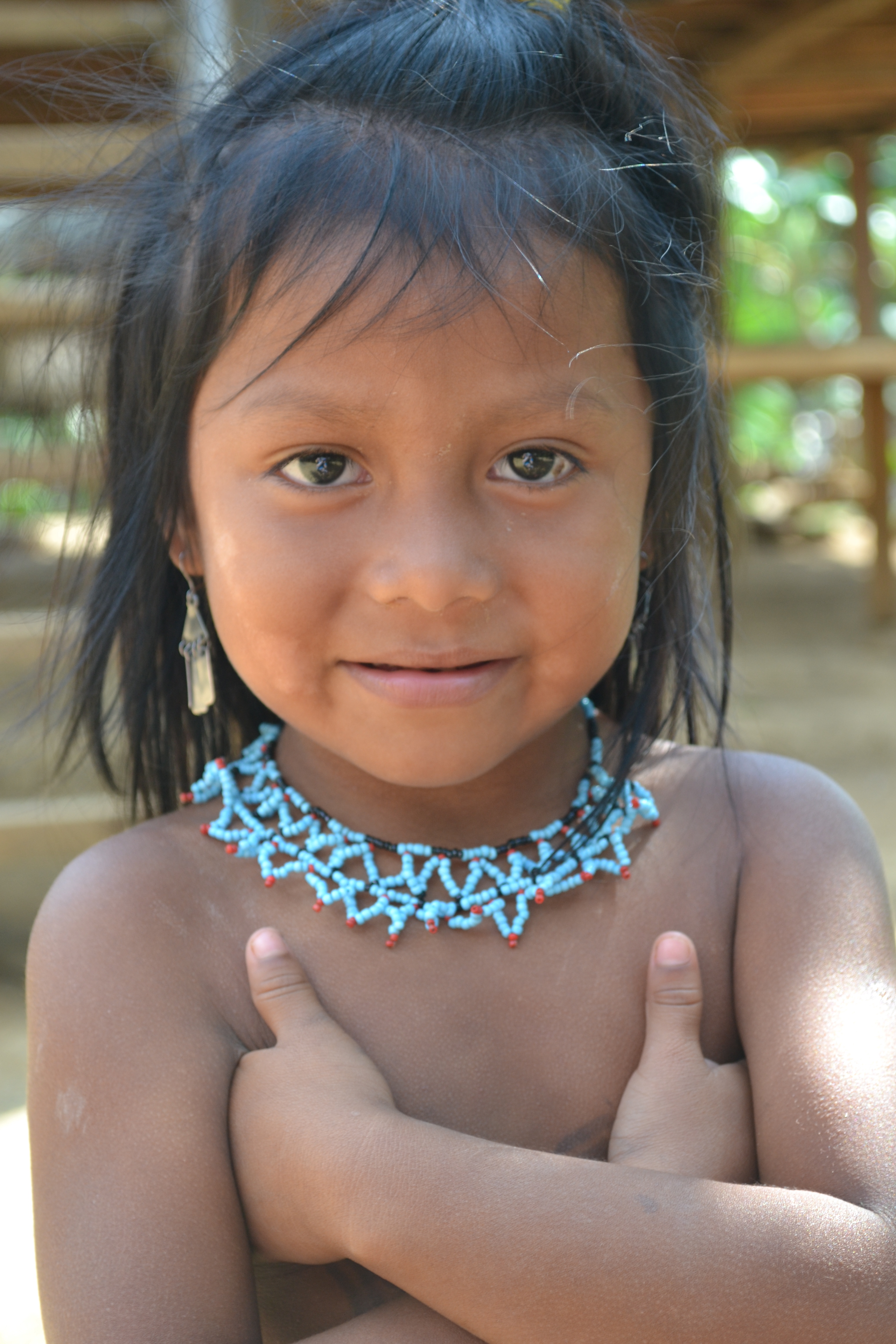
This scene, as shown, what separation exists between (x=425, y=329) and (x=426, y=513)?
5.1 inches

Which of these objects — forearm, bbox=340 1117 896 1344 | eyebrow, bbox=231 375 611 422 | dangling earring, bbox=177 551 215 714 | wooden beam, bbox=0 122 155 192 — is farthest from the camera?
wooden beam, bbox=0 122 155 192

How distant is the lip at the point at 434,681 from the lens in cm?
92

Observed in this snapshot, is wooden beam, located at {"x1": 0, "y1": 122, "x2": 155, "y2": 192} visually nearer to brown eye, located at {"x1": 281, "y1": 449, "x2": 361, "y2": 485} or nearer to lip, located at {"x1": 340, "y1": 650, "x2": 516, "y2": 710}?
brown eye, located at {"x1": 281, "y1": 449, "x2": 361, "y2": 485}

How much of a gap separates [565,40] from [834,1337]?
3.22ft

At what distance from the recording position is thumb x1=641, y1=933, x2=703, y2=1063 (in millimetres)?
984

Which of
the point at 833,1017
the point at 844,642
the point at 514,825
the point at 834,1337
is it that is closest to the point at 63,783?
the point at 514,825

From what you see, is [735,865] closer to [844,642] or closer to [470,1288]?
[470,1288]

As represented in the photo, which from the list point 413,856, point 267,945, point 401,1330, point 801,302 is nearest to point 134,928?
point 267,945

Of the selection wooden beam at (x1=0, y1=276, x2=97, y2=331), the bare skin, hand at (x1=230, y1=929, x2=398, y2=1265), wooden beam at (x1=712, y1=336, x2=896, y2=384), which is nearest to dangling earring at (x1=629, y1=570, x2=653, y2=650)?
the bare skin

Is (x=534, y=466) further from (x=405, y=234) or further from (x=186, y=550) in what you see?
(x=186, y=550)

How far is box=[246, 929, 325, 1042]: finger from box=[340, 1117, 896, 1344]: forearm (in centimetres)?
14

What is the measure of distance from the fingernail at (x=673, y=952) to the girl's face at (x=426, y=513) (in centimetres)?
20

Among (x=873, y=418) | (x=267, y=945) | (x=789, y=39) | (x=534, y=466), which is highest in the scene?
(x=789, y=39)

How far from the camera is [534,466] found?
946 mm
